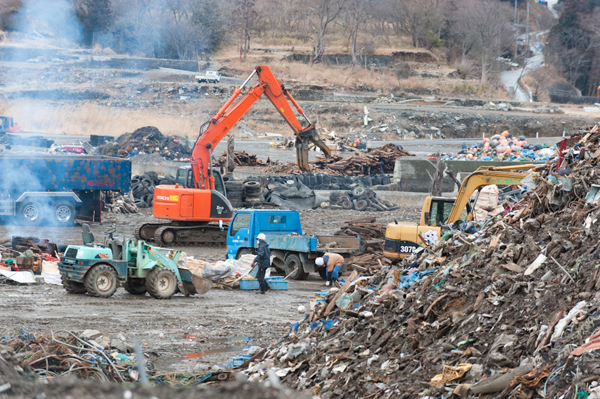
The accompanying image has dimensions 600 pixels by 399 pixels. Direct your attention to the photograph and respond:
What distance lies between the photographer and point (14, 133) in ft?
121

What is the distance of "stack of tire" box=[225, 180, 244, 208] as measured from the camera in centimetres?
2453

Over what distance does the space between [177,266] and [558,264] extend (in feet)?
28.6

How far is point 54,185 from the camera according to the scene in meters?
21.7

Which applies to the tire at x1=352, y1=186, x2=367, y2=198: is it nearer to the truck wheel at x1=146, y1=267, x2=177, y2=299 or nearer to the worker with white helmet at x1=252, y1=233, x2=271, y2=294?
the worker with white helmet at x1=252, y1=233, x2=271, y2=294

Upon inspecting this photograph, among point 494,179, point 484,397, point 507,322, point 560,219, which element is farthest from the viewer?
point 494,179

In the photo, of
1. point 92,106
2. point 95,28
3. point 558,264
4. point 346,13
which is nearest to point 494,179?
point 558,264

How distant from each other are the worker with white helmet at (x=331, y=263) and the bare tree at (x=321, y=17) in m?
62.0

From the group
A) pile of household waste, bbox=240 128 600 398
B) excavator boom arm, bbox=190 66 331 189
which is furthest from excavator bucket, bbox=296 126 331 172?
pile of household waste, bbox=240 128 600 398

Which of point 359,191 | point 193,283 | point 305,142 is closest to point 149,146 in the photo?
point 359,191

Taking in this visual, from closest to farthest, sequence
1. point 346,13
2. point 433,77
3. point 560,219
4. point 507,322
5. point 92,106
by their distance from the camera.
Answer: point 507,322
point 560,219
point 92,106
point 433,77
point 346,13

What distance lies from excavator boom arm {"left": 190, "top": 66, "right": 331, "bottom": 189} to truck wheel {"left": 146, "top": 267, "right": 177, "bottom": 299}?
7739 mm

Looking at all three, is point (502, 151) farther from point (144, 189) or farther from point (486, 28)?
point (486, 28)

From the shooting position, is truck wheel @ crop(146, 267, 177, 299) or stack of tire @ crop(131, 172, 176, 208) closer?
truck wheel @ crop(146, 267, 177, 299)

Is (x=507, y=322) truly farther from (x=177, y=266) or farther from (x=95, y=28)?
(x=95, y=28)
